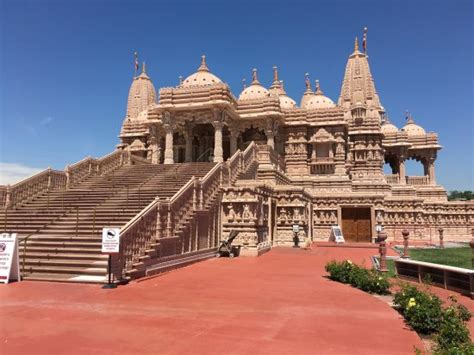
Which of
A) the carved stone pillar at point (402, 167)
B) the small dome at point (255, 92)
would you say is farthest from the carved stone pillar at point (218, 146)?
the carved stone pillar at point (402, 167)

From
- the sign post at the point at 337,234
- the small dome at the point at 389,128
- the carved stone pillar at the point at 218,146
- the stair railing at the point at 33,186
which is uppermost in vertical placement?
the small dome at the point at 389,128

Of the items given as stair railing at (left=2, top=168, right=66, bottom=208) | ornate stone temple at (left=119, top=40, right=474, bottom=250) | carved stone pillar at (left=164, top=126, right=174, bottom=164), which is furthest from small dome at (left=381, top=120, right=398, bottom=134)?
stair railing at (left=2, top=168, right=66, bottom=208)

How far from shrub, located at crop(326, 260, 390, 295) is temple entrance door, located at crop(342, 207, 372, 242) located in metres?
19.8

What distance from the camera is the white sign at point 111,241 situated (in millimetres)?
11055

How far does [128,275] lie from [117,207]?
241 inches

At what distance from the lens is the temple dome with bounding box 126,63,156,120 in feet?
175

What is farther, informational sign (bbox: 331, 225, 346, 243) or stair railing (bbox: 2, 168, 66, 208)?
informational sign (bbox: 331, 225, 346, 243)

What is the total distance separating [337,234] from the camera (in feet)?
97.8

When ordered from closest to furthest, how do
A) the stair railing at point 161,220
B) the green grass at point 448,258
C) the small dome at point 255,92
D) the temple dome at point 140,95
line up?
the stair railing at point 161,220 → the green grass at point 448,258 → the small dome at point 255,92 → the temple dome at point 140,95

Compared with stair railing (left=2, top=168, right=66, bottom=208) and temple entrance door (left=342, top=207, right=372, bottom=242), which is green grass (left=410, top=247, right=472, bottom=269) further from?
stair railing (left=2, top=168, right=66, bottom=208)

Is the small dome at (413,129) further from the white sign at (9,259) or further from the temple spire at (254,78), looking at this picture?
the white sign at (9,259)

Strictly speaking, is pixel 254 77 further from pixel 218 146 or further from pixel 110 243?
pixel 110 243

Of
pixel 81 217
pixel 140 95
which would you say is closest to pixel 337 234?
pixel 81 217

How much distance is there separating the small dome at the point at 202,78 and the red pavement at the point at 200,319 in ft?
83.5
